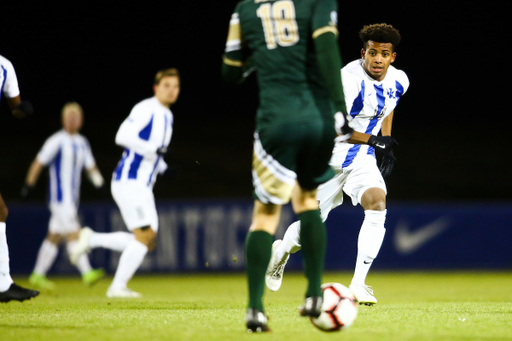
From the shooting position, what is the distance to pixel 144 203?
7.32 meters

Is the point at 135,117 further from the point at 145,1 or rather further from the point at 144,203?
the point at 145,1

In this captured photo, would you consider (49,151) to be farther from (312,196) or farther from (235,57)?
(312,196)

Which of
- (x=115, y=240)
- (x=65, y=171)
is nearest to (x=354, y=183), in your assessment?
(x=115, y=240)

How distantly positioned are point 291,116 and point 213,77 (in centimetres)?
1563

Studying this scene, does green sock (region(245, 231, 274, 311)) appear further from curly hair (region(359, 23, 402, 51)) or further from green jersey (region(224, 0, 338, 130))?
curly hair (region(359, 23, 402, 51))

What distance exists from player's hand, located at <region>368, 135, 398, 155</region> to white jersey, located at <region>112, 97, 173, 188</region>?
9.33 ft

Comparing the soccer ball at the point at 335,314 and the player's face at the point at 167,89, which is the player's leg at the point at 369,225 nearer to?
the soccer ball at the point at 335,314

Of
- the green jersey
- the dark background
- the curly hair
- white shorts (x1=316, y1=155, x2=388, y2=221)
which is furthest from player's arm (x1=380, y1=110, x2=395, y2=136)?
the dark background

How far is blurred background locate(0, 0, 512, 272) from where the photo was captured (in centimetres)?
1678

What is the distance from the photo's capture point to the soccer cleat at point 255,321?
3670 millimetres

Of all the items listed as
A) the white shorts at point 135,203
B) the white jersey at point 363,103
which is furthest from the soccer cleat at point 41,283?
the white jersey at point 363,103

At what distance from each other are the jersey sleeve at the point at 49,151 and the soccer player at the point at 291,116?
7.31 meters

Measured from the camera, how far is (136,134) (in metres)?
7.35

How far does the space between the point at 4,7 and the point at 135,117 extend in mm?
11793
